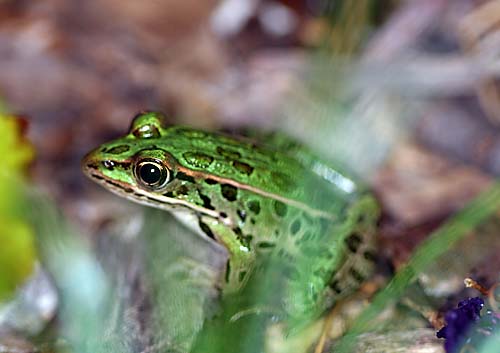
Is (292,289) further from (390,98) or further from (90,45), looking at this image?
(90,45)

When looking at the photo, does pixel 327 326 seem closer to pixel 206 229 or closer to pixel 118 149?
pixel 206 229

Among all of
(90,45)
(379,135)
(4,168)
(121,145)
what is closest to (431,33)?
(379,135)

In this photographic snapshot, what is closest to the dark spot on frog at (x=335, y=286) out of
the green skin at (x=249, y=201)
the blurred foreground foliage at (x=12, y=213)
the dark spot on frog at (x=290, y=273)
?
the green skin at (x=249, y=201)

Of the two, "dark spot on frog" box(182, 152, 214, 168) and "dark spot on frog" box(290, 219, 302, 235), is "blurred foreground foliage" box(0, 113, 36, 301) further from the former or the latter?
"dark spot on frog" box(290, 219, 302, 235)

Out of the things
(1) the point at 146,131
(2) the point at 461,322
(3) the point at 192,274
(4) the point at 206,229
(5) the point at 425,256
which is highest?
(5) the point at 425,256

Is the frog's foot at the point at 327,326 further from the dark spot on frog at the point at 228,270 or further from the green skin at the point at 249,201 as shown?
the dark spot on frog at the point at 228,270

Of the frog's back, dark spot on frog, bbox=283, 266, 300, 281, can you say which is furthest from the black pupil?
dark spot on frog, bbox=283, 266, 300, 281

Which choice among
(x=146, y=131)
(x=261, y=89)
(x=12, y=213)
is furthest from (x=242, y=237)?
(x=261, y=89)
